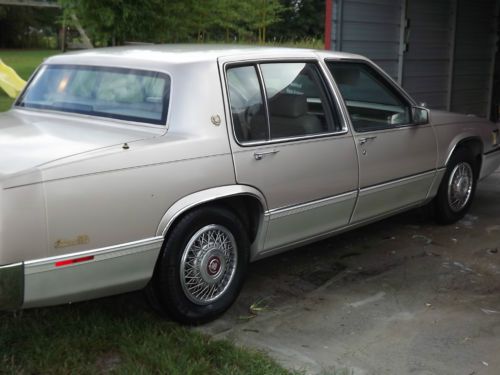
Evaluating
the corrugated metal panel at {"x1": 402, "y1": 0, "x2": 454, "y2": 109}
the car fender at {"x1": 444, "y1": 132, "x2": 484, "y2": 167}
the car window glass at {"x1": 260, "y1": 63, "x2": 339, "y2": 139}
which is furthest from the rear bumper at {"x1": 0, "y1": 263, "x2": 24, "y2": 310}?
the corrugated metal panel at {"x1": 402, "y1": 0, "x2": 454, "y2": 109}

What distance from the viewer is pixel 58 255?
10.9ft

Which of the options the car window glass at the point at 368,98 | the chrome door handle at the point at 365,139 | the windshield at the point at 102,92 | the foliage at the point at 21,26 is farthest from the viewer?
the foliage at the point at 21,26

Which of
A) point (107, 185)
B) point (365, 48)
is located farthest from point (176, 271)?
point (365, 48)

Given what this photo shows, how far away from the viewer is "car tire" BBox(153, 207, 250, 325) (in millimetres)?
3836

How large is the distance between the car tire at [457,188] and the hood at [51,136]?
3.16 metres

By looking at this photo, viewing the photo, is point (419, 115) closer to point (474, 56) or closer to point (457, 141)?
point (457, 141)

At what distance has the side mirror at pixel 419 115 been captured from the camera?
5.54 metres

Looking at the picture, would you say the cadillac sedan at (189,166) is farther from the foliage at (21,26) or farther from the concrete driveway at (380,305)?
the foliage at (21,26)

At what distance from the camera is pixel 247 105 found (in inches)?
169

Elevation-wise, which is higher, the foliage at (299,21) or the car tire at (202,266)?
the foliage at (299,21)

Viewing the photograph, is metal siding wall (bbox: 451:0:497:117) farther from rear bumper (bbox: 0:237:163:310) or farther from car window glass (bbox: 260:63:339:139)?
rear bumper (bbox: 0:237:163:310)

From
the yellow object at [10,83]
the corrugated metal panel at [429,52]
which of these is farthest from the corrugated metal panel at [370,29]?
the yellow object at [10,83]

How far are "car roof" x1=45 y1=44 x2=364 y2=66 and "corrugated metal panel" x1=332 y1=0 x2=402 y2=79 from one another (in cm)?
460

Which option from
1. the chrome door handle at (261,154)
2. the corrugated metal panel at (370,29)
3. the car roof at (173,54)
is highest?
the corrugated metal panel at (370,29)
